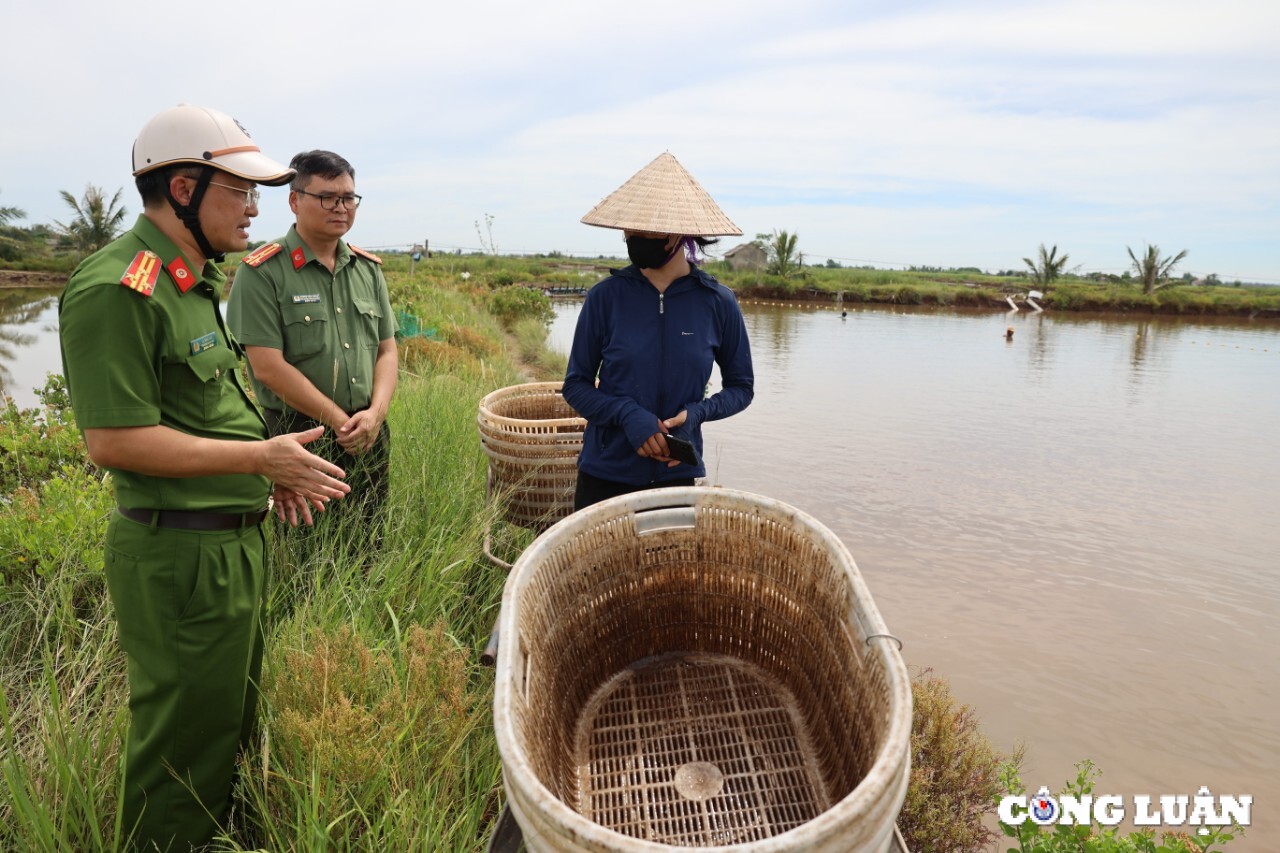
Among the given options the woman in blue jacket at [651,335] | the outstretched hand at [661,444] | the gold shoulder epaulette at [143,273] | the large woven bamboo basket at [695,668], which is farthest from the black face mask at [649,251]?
the gold shoulder epaulette at [143,273]

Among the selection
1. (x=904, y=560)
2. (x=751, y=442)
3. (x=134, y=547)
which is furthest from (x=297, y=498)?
(x=751, y=442)

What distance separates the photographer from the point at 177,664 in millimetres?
1432

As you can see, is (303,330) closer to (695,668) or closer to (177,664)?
(177,664)

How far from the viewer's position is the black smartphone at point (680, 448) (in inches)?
84.0

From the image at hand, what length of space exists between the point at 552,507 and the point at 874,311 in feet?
93.7

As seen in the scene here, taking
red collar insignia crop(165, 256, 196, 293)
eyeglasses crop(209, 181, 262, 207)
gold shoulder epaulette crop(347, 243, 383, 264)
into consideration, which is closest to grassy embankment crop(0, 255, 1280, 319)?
gold shoulder epaulette crop(347, 243, 383, 264)

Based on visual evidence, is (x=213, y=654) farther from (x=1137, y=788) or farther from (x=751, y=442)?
(x=751, y=442)

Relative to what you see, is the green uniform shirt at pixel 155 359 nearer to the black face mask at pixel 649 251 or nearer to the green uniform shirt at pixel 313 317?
the green uniform shirt at pixel 313 317

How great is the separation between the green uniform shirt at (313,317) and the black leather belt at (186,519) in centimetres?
97

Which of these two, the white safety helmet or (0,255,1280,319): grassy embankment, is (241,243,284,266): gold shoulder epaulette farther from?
(0,255,1280,319): grassy embankment

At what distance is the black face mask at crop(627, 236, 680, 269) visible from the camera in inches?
85.1

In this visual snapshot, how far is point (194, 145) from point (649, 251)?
1.15 metres

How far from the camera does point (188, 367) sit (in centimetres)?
142

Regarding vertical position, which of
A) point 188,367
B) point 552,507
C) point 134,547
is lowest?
point 552,507
